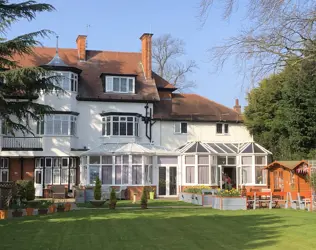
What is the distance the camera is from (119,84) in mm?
35156

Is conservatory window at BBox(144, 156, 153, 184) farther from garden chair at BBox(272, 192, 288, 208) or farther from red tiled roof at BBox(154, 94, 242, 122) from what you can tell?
garden chair at BBox(272, 192, 288, 208)

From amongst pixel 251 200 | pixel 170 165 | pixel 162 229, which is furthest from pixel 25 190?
Answer: pixel 162 229

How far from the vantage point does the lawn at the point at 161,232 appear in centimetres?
1171

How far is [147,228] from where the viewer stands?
14711 mm

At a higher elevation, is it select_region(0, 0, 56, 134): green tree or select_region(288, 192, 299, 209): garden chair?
select_region(0, 0, 56, 134): green tree

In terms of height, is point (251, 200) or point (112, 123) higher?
point (112, 123)

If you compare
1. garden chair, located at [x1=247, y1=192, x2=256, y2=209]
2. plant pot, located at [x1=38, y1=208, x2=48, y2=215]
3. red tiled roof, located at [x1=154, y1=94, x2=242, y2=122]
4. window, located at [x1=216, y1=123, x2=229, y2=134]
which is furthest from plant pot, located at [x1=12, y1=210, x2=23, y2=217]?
window, located at [x1=216, y1=123, x2=229, y2=134]

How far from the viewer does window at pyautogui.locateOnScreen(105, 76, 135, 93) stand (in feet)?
115

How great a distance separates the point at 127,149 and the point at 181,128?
17.5 ft

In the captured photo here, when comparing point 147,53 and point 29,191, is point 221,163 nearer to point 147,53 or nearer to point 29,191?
point 147,53

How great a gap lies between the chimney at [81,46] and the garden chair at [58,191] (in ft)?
37.7

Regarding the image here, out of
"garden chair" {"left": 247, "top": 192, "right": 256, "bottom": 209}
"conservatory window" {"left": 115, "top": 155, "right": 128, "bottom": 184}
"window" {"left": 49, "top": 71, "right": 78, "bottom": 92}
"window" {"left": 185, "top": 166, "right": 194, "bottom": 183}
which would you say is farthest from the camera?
"window" {"left": 185, "top": 166, "right": 194, "bottom": 183}

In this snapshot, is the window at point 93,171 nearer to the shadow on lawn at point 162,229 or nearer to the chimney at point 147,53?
the chimney at point 147,53

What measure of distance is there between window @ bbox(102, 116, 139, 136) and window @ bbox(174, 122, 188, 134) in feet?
11.0
